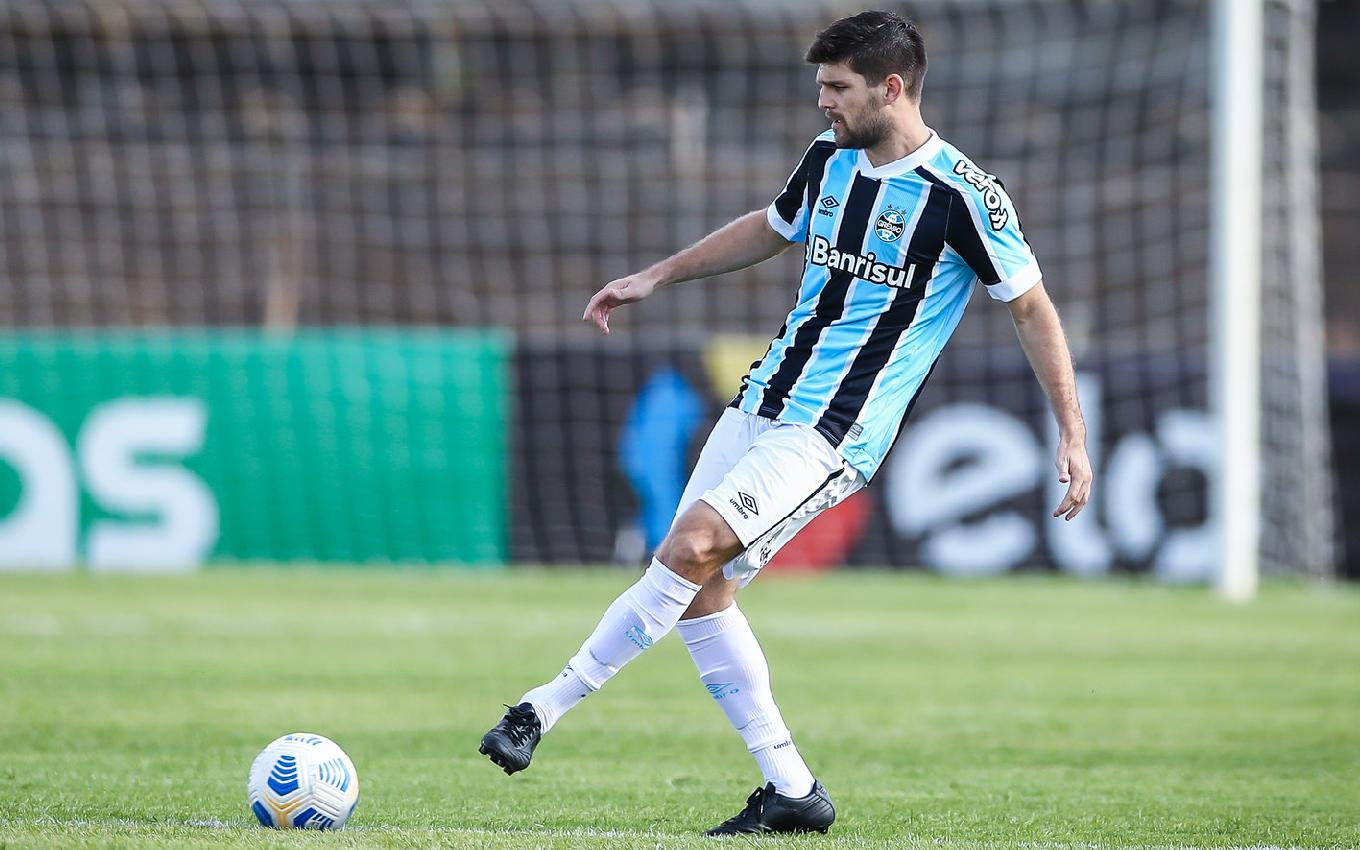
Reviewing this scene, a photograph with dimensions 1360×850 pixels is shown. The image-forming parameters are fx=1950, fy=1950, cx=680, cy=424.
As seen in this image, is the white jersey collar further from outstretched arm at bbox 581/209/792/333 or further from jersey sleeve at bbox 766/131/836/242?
outstretched arm at bbox 581/209/792/333

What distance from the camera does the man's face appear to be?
508cm

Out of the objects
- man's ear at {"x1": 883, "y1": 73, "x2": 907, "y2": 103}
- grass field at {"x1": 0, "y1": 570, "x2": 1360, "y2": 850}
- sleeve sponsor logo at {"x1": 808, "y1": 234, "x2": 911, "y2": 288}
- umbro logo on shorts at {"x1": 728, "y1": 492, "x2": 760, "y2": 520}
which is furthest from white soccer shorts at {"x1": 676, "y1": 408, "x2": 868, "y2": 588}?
man's ear at {"x1": 883, "y1": 73, "x2": 907, "y2": 103}

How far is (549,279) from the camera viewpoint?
69.8ft

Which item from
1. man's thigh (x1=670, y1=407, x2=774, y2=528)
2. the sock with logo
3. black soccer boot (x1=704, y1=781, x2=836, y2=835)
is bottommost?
black soccer boot (x1=704, y1=781, x2=836, y2=835)

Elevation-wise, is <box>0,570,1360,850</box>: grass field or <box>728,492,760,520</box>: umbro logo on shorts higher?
<box>728,492,760,520</box>: umbro logo on shorts

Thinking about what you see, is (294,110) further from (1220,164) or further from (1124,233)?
(1220,164)

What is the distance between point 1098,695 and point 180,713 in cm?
404

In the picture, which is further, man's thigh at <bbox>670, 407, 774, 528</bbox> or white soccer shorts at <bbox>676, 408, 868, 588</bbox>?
man's thigh at <bbox>670, 407, 774, 528</bbox>

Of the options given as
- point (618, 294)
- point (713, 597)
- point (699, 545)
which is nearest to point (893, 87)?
point (618, 294)

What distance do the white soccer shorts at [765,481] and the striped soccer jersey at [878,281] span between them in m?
0.05

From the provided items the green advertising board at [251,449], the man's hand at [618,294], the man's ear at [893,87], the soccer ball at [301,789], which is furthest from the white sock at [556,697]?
the green advertising board at [251,449]

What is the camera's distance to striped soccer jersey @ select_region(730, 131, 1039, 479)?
5.12 metres

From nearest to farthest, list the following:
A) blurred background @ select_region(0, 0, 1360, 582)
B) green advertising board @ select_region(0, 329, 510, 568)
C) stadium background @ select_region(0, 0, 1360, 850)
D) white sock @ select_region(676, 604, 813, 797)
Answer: white sock @ select_region(676, 604, 813, 797), stadium background @ select_region(0, 0, 1360, 850), green advertising board @ select_region(0, 329, 510, 568), blurred background @ select_region(0, 0, 1360, 582)

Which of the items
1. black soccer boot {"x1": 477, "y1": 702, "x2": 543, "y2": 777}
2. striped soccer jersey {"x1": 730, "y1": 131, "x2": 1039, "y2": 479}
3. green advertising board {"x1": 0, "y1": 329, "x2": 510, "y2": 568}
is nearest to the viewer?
black soccer boot {"x1": 477, "y1": 702, "x2": 543, "y2": 777}
